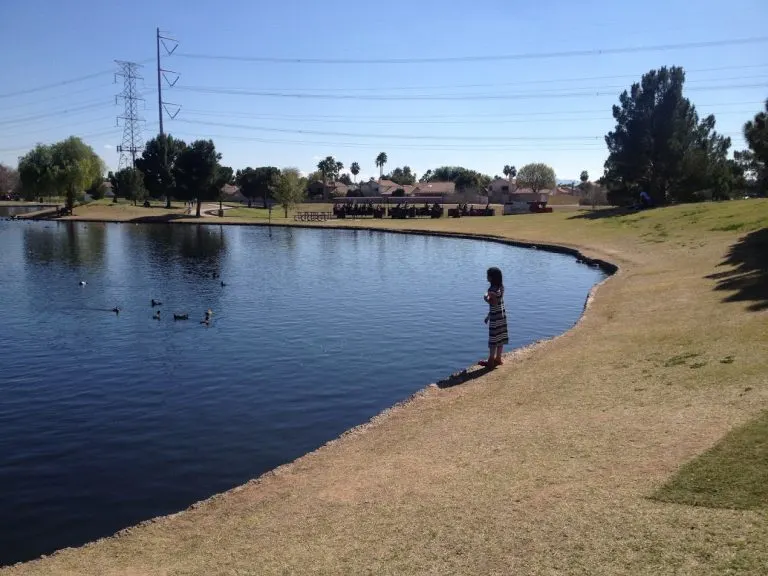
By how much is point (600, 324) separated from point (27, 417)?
16.2 m

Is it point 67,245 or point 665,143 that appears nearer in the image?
point 67,245

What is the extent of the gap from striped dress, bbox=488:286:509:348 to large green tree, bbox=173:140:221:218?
95514 millimetres

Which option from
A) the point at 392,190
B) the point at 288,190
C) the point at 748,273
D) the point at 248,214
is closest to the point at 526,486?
the point at 748,273

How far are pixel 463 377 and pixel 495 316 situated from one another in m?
1.74

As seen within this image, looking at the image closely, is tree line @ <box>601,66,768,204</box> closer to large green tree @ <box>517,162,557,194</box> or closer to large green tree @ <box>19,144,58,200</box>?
large green tree @ <box>19,144,58,200</box>

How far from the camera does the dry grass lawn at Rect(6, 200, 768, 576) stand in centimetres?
686

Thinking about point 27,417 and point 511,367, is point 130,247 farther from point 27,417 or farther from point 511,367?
point 511,367

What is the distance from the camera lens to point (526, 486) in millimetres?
8789

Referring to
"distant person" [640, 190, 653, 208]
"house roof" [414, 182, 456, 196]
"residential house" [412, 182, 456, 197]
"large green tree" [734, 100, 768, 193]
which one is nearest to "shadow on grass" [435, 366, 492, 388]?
"large green tree" [734, 100, 768, 193]

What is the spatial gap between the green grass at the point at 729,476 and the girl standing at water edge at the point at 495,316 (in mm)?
7539

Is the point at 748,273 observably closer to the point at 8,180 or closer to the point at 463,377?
the point at 463,377

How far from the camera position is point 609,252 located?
4541cm

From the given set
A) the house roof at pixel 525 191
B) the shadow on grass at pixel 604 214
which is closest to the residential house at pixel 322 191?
the house roof at pixel 525 191

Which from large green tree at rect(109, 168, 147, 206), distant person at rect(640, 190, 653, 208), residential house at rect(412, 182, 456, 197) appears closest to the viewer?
distant person at rect(640, 190, 653, 208)
